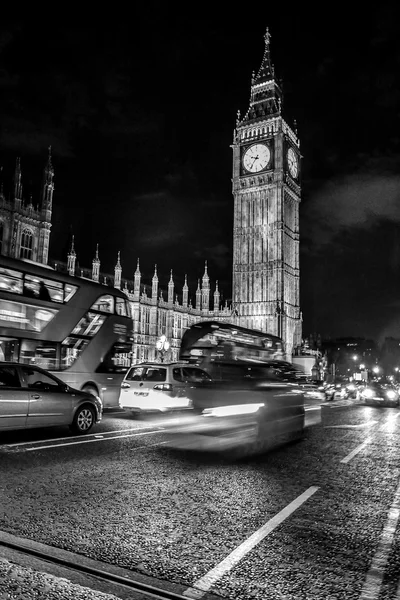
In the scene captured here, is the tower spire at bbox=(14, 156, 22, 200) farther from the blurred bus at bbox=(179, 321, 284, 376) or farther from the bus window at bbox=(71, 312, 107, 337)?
the bus window at bbox=(71, 312, 107, 337)

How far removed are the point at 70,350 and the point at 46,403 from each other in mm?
6103

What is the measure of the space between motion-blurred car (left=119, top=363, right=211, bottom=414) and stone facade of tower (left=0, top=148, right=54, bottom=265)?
3643cm

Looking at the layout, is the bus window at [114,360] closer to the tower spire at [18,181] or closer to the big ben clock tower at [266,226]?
the tower spire at [18,181]

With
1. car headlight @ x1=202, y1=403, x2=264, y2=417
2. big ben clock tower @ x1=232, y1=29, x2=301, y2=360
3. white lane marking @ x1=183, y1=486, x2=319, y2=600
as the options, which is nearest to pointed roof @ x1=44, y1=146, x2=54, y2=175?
big ben clock tower @ x1=232, y1=29, x2=301, y2=360

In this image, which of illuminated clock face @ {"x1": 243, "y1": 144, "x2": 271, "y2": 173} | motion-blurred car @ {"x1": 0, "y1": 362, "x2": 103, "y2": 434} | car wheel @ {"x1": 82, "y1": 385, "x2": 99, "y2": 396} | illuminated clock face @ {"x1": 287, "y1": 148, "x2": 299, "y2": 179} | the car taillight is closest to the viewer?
motion-blurred car @ {"x1": 0, "y1": 362, "x2": 103, "y2": 434}

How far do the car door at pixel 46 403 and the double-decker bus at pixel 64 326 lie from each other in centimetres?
437

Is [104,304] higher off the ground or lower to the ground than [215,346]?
higher

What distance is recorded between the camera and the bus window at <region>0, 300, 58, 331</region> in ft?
44.9

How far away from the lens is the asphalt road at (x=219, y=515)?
11.0ft

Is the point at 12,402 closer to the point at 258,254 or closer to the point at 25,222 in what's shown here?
the point at 25,222

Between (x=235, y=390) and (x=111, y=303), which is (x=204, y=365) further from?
(x=235, y=390)

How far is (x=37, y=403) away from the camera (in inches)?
359

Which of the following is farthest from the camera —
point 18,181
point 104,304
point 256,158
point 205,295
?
point 205,295

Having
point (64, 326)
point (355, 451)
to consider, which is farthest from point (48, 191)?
point (355, 451)
